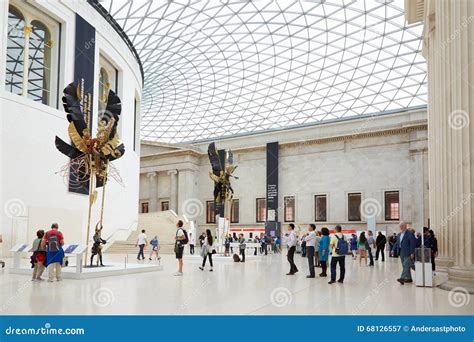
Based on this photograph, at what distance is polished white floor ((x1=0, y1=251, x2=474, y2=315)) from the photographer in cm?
777

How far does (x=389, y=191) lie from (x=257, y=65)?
19420 mm

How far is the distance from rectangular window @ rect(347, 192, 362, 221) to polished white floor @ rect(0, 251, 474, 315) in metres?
35.2

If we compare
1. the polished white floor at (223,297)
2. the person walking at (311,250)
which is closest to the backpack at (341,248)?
the polished white floor at (223,297)

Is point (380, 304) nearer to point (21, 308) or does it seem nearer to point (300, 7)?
point (21, 308)

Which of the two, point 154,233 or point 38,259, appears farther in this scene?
point 154,233

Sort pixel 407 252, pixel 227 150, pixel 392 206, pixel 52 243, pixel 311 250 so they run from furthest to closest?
pixel 392 206 → pixel 227 150 → pixel 311 250 → pixel 407 252 → pixel 52 243

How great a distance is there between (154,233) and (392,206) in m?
24.3

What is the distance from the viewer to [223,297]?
9344 millimetres

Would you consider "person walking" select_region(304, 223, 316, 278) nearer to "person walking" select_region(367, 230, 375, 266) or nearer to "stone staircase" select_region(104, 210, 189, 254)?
"person walking" select_region(367, 230, 375, 266)

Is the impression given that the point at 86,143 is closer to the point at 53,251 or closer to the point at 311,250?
the point at 53,251

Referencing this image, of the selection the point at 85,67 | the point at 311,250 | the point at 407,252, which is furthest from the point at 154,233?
the point at 407,252

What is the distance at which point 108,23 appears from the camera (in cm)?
3266

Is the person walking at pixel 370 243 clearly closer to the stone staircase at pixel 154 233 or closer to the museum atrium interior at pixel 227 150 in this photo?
the museum atrium interior at pixel 227 150

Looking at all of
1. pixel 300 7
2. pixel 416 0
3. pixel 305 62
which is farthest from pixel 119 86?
pixel 416 0
